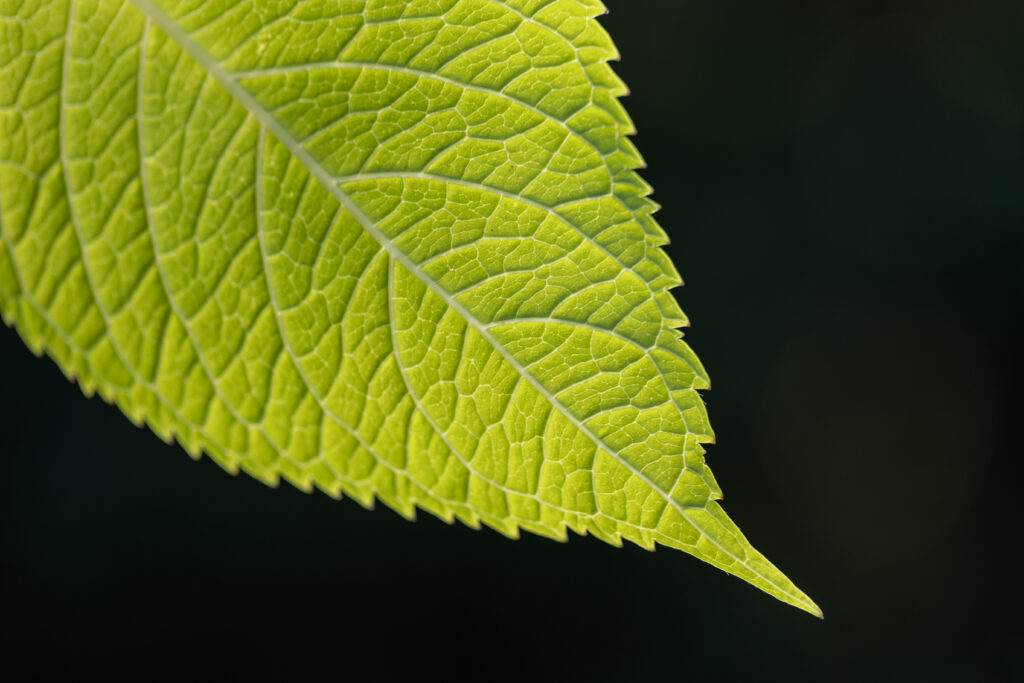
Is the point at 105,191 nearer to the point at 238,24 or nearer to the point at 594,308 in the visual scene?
the point at 238,24

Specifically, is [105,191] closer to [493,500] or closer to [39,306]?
[39,306]

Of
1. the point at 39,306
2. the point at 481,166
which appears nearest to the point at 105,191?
the point at 39,306

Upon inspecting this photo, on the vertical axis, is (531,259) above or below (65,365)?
above

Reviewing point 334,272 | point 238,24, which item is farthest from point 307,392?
point 238,24

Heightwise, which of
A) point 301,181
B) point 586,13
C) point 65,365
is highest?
point 586,13

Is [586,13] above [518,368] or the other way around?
above
